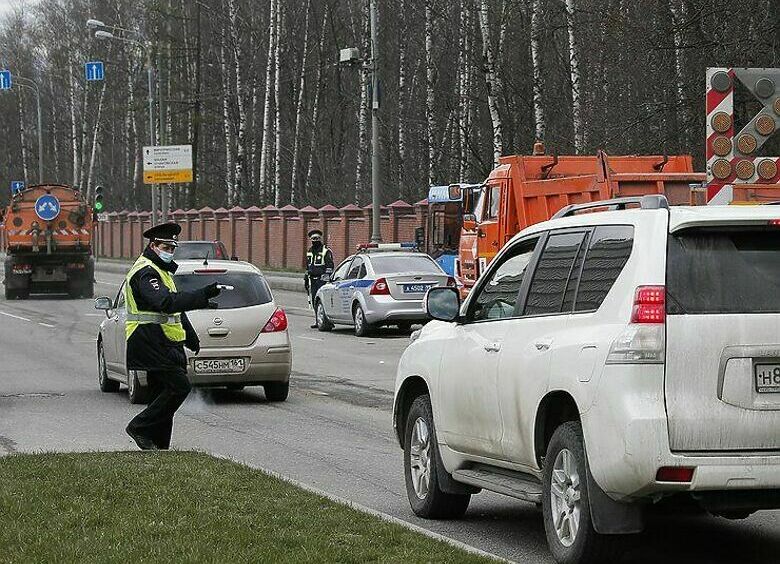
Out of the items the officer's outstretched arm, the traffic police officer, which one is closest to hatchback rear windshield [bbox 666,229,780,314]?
the officer's outstretched arm

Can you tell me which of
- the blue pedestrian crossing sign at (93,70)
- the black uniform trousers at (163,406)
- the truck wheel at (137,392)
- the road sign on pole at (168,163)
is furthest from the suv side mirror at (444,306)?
the road sign on pole at (168,163)

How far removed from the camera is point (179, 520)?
8.59 meters

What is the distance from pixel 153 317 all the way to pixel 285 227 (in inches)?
1879

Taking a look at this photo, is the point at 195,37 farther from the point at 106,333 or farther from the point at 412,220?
the point at 106,333

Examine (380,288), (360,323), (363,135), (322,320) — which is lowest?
(322,320)

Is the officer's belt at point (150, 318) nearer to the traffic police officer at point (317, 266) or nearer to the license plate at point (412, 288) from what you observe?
the license plate at point (412, 288)

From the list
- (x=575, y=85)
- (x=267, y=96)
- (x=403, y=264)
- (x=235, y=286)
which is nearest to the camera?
(x=235, y=286)

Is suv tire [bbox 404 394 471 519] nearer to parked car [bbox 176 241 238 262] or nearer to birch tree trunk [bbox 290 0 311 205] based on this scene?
parked car [bbox 176 241 238 262]

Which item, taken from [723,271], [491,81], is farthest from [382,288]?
[723,271]

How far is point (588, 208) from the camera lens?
28.8 feet

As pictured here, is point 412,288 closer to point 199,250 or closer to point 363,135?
point 199,250

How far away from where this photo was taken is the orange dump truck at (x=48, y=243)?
4416 centimetres

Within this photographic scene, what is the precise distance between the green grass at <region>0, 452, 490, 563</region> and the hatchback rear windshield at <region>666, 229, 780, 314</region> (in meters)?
1.54

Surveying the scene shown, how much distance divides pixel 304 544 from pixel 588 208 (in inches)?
93.3
